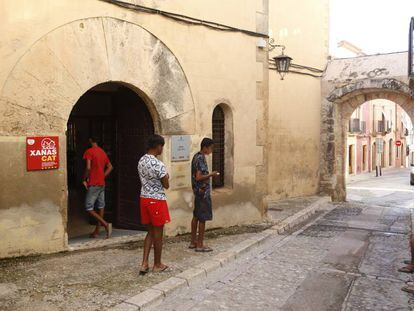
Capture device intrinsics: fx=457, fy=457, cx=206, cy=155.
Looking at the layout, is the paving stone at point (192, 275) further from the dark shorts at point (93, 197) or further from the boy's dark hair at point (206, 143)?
the dark shorts at point (93, 197)

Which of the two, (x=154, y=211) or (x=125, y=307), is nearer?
(x=125, y=307)

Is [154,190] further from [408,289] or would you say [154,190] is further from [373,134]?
[373,134]

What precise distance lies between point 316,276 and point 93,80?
3.92 metres

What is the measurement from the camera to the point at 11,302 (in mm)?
4258

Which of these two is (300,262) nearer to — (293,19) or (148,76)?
(148,76)

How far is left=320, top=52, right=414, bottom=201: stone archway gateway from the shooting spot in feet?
44.2

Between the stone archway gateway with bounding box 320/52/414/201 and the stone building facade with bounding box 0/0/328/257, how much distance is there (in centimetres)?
559

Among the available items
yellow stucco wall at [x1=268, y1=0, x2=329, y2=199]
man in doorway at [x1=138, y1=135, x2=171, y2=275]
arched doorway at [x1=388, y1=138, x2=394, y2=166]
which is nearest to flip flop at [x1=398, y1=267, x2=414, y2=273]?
man in doorway at [x1=138, y1=135, x2=171, y2=275]

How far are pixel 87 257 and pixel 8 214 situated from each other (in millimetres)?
1111

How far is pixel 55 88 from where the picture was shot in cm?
584

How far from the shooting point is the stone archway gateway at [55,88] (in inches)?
216

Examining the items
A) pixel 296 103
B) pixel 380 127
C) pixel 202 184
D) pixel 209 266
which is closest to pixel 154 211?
pixel 209 266

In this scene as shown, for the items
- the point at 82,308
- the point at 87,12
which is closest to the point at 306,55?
the point at 87,12

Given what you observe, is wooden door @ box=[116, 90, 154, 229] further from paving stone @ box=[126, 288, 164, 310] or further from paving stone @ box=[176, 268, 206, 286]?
paving stone @ box=[126, 288, 164, 310]
